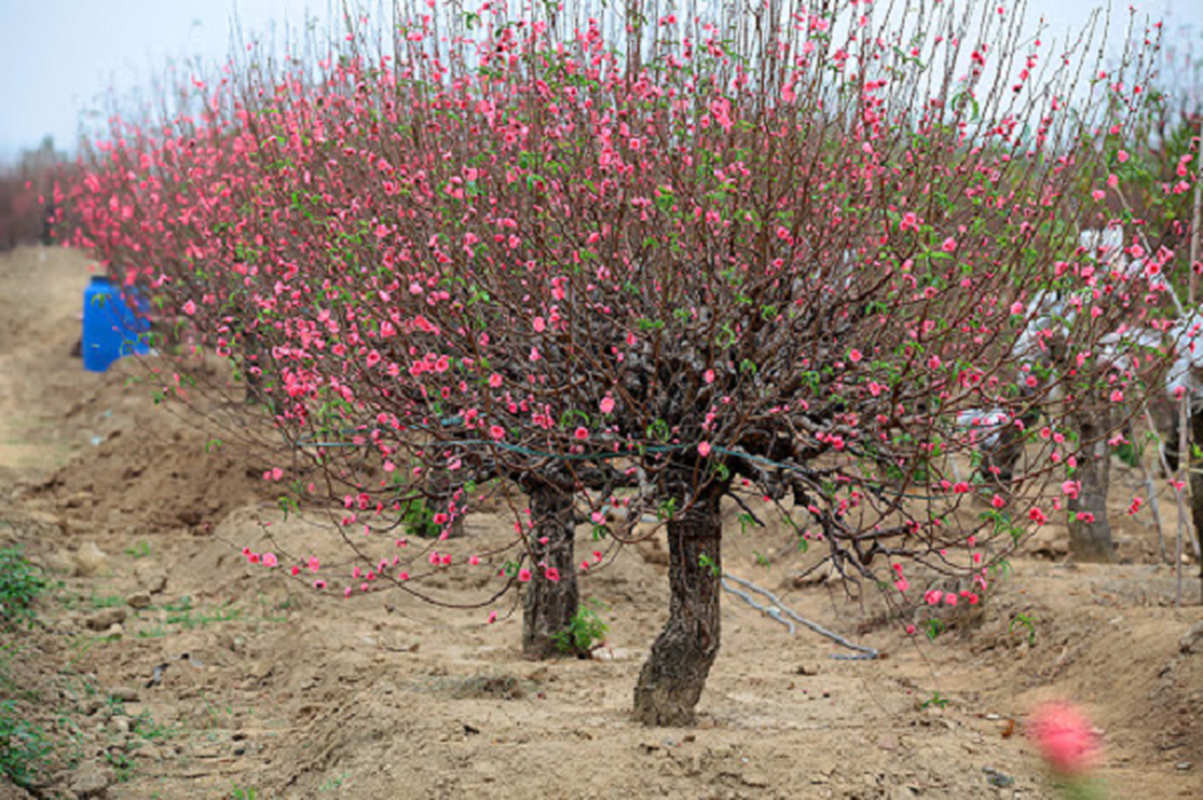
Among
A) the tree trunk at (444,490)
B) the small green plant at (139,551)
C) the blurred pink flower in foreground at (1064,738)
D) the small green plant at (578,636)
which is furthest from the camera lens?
the small green plant at (139,551)

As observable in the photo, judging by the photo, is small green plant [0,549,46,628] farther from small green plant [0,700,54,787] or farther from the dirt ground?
small green plant [0,700,54,787]

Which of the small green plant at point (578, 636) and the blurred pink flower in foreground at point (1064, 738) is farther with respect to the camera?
the small green plant at point (578, 636)

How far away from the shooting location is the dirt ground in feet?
15.1

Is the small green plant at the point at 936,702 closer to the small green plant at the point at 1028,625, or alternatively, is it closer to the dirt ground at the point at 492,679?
the dirt ground at the point at 492,679

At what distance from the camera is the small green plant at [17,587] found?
735 centimetres

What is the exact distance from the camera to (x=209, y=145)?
38.1 ft

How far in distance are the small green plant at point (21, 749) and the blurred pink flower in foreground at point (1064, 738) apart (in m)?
4.48

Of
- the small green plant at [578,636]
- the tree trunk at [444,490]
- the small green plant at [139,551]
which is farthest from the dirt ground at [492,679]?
the tree trunk at [444,490]

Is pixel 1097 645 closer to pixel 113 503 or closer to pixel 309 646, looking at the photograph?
pixel 309 646

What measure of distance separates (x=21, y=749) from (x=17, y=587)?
2.94 meters

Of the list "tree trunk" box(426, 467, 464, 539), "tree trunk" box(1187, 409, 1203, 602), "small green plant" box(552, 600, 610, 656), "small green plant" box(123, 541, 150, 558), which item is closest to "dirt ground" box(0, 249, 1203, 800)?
"small green plant" box(123, 541, 150, 558)

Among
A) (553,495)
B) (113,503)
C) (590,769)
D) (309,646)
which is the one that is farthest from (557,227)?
(113,503)

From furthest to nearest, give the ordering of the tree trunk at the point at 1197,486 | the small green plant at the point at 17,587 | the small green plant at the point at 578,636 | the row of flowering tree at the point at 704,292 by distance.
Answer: the small green plant at the point at 17,587
the tree trunk at the point at 1197,486
the small green plant at the point at 578,636
the row of flowering tree at the point at 704,292

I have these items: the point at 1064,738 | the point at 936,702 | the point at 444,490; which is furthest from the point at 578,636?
the point at 1064,738
